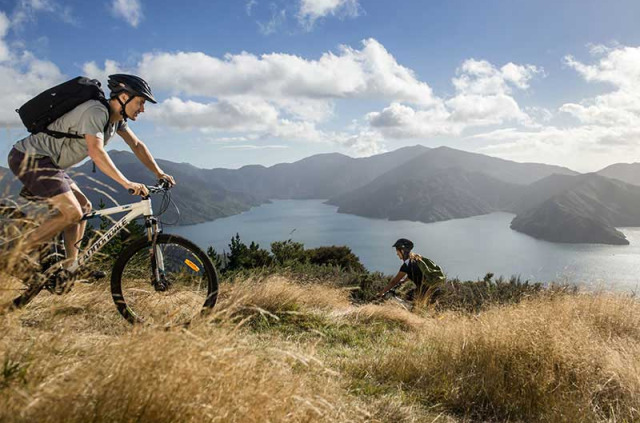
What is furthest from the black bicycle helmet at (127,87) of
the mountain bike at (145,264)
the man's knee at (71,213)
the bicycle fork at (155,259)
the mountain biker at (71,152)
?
the bicycle fork at (155,259)

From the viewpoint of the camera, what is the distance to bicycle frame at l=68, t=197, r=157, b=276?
13.2 ft

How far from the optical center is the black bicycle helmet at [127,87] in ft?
13.0

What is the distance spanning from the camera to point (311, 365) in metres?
3.61

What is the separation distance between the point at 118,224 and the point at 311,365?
7.45 ft

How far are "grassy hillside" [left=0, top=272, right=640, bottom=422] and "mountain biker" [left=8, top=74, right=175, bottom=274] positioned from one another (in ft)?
2.98

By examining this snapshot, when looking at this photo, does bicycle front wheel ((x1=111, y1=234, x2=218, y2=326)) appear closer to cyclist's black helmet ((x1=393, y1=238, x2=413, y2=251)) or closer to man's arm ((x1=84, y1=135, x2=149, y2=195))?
man's arm ((x1=84, y1=135, x2=149, y2=195))

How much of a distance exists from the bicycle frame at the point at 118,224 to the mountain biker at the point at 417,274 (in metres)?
5.46

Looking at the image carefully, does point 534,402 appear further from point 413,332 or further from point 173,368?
point 173,368

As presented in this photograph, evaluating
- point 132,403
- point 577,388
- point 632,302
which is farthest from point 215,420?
point 632,302

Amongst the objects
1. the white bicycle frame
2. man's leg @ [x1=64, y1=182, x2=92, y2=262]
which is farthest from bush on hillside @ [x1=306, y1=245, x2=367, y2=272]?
man's leg @ [x1=64, y1=182, x2=92, y2=262]

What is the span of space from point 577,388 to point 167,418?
12.1ft

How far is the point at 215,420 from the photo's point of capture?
2.06 metres

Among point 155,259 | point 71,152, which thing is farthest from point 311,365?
point 71,152

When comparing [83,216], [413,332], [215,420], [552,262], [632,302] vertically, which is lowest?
[552,262]
